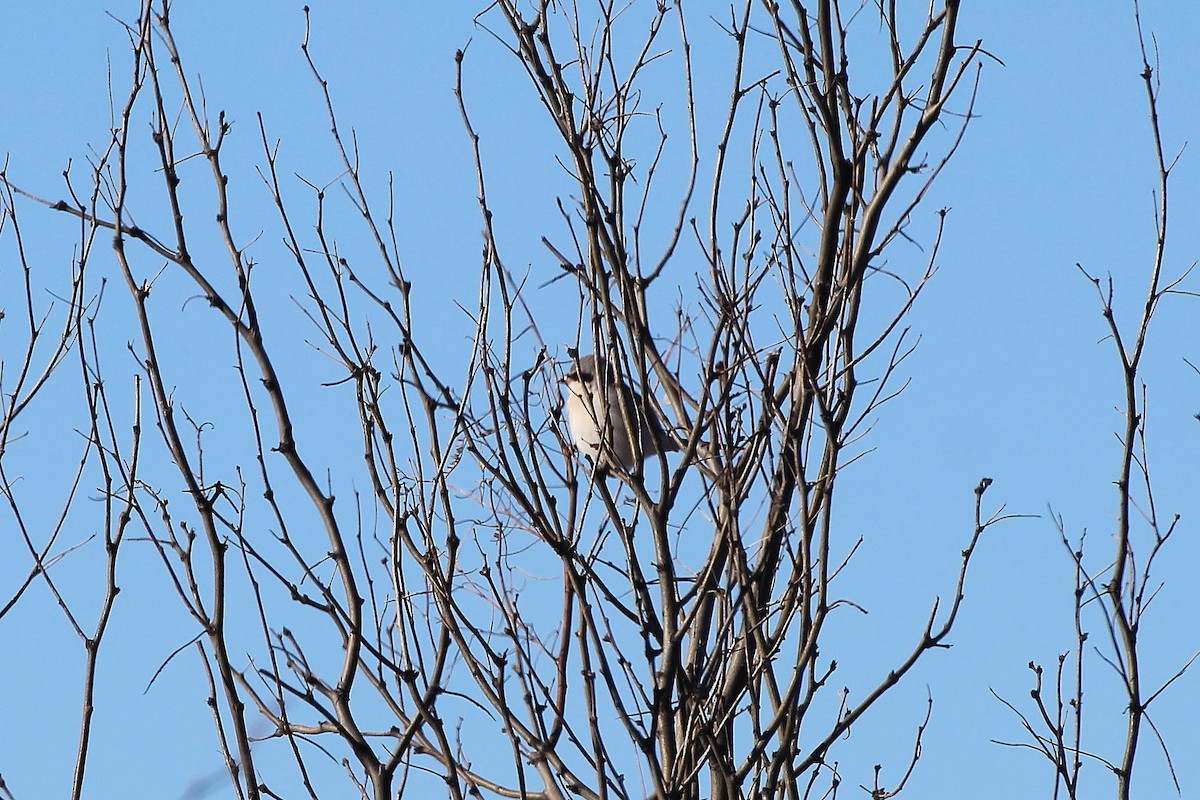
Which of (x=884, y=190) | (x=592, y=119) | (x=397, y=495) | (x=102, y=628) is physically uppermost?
(x=592, y=119)

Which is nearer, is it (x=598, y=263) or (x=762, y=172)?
(x=598, y=263)

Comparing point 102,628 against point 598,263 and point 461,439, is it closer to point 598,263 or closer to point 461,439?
point 461,439

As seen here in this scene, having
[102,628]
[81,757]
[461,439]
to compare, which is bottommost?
[81,757]

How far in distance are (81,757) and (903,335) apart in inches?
76.4

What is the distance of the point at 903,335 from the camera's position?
341 cm

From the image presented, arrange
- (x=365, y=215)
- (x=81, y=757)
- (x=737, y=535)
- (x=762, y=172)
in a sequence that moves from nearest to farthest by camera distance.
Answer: (x=81, y=757)
(x=737, y=535)
(x=365, y=215)
(x=762, y=172)

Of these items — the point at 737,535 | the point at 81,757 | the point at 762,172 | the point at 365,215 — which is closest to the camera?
the point at 81,757

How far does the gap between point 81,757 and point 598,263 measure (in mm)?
1366

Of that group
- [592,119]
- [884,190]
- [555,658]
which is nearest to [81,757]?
[555,658]

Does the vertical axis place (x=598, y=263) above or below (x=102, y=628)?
above

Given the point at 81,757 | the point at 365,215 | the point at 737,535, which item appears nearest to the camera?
the point at 81,757

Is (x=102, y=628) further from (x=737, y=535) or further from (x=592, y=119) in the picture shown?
(x=592, y=119)

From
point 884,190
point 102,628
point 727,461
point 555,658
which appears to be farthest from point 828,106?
point 102,628

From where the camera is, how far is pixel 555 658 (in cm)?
317
